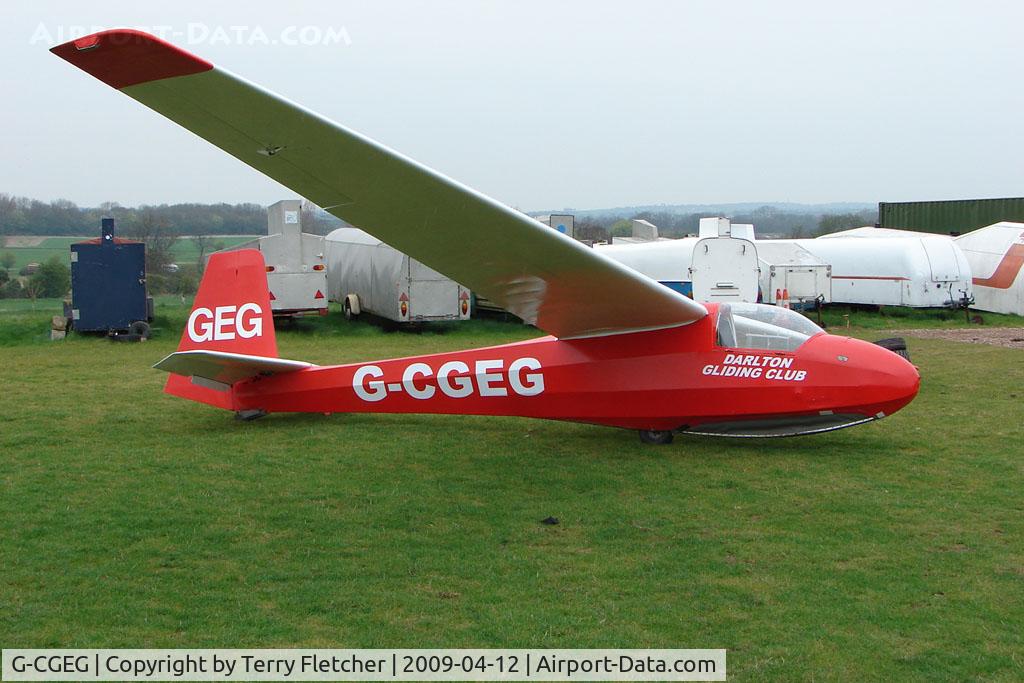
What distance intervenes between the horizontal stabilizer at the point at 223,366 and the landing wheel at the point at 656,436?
4126 millimetres

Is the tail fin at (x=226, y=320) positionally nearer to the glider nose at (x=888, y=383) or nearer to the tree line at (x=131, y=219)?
the glider nose at (x=888, y=383)

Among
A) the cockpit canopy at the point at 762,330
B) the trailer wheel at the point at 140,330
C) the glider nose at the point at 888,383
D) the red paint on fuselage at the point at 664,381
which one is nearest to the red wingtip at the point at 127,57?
the red paint on fuselage at the point at 664,381

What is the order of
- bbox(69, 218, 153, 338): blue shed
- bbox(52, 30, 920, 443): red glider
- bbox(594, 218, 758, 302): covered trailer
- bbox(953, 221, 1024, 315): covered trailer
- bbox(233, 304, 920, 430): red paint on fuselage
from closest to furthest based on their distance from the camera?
bbox(52, 30, 920, 443): red glider < bbox(233, 304, 920, 430): red paint on fuselage < bbox(69, 218, 153, 338): blue shed < bbox(594, 218, 758, 302): covered trailer < bbox(953, 221, 1024, 315): covered trailer

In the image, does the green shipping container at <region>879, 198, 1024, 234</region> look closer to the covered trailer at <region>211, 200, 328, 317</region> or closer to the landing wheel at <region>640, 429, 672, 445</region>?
the covered trailer at <region>211, 200, 328, 317</region>

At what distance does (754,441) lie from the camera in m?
10.7

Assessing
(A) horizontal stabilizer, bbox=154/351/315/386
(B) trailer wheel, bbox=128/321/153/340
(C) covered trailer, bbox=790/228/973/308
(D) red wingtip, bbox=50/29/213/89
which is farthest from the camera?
(C) covered trailer, bbox=790/228/973/308

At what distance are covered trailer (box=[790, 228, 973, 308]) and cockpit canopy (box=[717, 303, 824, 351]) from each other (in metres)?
17.9

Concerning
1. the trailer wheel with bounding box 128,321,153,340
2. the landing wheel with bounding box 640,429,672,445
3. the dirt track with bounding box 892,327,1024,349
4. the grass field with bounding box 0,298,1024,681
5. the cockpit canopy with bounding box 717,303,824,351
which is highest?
the cockpit canopy with bounding box 717,303,824,351

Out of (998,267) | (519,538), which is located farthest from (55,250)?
(998,267)

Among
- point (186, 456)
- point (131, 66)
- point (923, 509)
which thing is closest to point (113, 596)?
point (131, 66)

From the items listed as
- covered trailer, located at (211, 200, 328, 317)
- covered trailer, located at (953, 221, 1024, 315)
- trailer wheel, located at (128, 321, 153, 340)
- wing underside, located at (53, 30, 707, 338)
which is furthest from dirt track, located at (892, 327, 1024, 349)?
trailer wheel, located at (128, 321, 153, 340)

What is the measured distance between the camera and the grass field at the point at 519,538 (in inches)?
210

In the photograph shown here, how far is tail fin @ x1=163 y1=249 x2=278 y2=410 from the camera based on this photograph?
11219mm

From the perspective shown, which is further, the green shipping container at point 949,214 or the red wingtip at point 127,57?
the green shipping container at point 949,214
